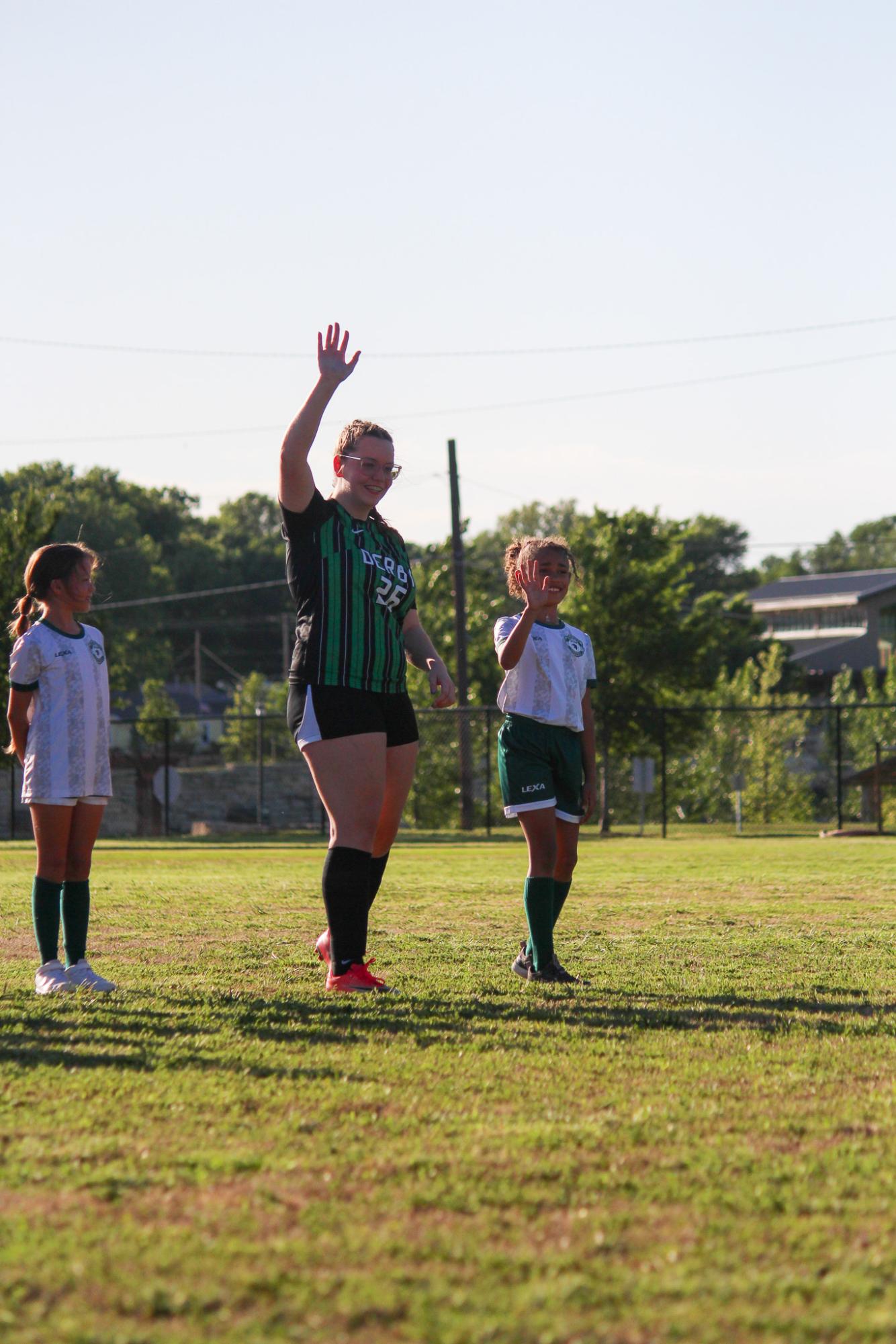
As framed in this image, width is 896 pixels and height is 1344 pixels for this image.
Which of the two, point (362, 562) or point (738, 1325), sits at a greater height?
point (362, 562)

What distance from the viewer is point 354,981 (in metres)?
5.07

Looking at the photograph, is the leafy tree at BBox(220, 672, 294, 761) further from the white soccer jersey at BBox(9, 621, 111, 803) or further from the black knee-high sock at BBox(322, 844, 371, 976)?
the black knee-high sock at BBox(322, 844, 371, 976)

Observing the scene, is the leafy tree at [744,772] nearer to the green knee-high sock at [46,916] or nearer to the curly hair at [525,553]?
the curly hair at [525,553]

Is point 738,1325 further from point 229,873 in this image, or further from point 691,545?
point 691,545

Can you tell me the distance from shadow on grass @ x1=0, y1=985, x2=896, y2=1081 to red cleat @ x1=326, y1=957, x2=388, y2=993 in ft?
0.34

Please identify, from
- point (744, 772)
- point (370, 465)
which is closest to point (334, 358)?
point (370, 465)

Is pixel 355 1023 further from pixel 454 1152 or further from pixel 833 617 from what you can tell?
pixel 833 617

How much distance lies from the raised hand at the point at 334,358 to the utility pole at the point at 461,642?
27.6 metres

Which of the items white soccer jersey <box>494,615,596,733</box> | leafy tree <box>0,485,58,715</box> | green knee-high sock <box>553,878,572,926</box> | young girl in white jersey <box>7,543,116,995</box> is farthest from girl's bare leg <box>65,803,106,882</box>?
leafy tree <box>0,485,58,715</box>

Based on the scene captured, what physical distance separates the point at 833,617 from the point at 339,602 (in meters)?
86.7

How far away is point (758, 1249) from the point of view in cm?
228

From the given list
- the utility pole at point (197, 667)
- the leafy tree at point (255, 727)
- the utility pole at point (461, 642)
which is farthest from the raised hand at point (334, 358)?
the utility pole at point (197, 667)

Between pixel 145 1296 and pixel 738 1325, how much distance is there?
0.83 meters

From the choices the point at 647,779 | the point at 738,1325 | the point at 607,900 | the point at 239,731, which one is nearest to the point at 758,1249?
the point at 738,1325
